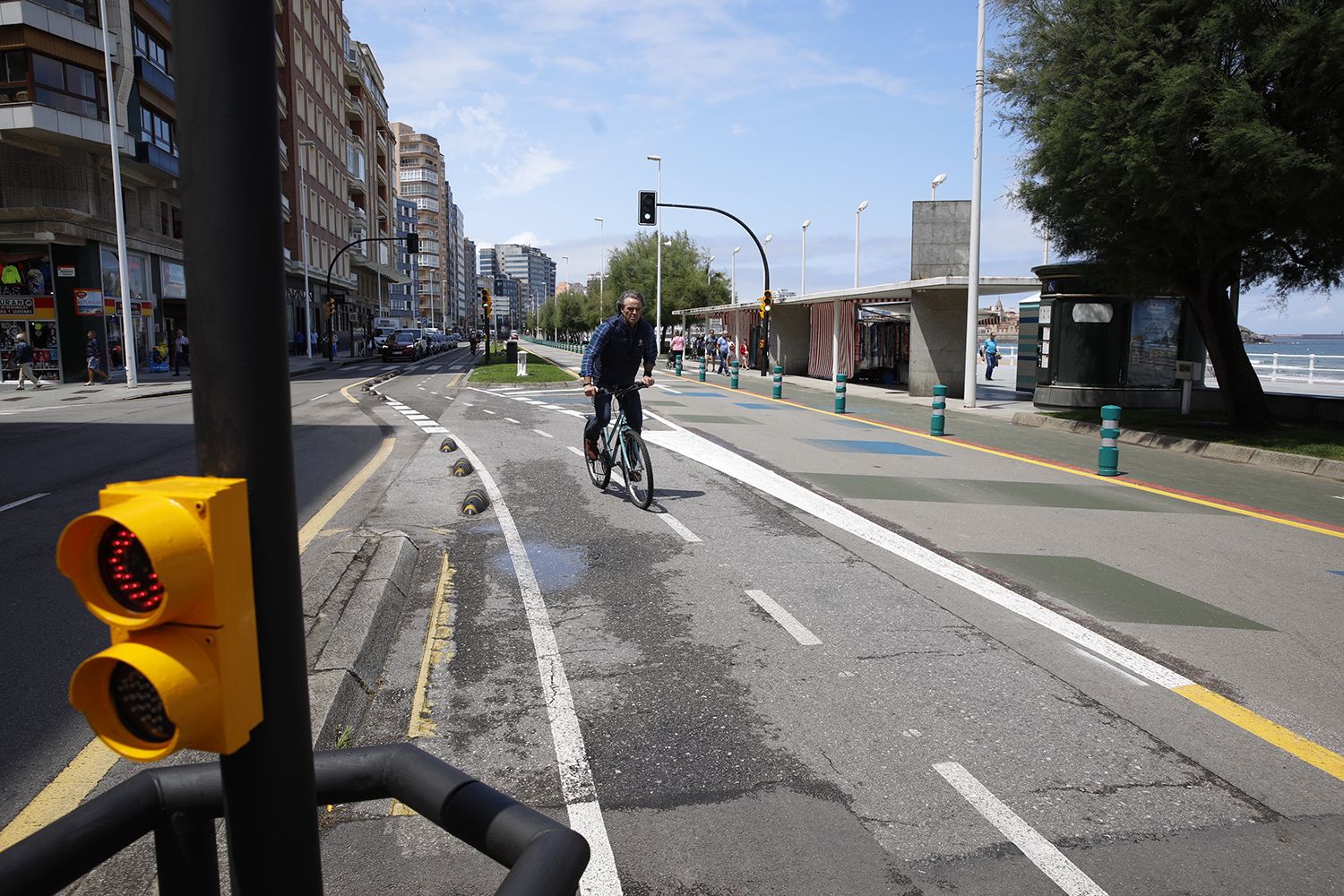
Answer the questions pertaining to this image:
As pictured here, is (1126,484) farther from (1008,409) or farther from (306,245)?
(306,245)

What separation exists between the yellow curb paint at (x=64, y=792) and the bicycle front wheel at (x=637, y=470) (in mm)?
5642

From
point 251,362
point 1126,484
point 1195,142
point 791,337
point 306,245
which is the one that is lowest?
point 1126,484

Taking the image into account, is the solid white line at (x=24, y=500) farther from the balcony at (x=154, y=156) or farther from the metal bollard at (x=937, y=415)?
the balcony at (x=154, y=156)

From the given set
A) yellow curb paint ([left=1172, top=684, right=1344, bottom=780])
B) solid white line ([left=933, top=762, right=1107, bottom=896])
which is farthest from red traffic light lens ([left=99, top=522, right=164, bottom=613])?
yellow curb paint ([left=1172, top=684, right=1344, bottom=780])

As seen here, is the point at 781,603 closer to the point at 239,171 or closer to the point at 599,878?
the point at 599,878

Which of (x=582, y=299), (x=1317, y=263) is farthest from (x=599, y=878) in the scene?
(x=582, y=299)

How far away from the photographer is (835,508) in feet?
30.5

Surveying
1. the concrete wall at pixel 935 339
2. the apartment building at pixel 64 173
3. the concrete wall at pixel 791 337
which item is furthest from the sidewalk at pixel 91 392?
the concrete wall at pixel 791 337

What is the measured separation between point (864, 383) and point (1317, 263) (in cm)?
1995

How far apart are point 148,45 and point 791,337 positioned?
90.6 ft

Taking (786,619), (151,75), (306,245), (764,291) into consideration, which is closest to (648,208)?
(764,291)

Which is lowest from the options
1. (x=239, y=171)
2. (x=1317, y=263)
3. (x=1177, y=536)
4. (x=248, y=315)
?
(x=1177, y=536)

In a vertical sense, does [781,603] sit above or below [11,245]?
below

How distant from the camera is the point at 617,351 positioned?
31.7 feet
